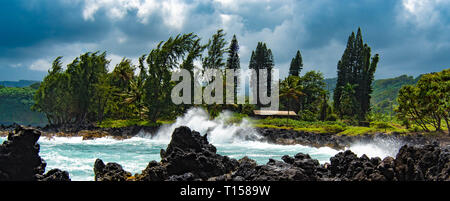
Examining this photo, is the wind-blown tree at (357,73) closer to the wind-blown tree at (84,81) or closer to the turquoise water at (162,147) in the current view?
the turquoise water at (162,147)

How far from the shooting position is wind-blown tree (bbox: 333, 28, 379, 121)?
45656 mm

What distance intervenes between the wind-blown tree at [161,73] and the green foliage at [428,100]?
Result: 880 inches

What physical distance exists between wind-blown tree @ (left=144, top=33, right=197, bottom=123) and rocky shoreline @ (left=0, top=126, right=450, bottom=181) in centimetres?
2872

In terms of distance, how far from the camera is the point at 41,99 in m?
40.7

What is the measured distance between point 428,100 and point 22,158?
24.3m

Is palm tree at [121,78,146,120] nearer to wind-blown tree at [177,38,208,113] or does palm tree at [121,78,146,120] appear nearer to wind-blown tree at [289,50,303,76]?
wind-blown tree at [177,38,208,113]

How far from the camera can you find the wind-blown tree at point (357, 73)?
4566cm

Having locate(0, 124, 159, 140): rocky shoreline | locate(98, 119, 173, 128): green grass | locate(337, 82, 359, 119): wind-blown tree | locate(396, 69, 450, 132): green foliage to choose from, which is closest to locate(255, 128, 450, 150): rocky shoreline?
locate(396, 69, 450, 132): green foliage

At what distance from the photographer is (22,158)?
8.49 metres

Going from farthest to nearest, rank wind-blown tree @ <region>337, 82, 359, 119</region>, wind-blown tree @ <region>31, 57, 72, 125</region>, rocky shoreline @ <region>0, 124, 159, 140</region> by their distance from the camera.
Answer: wind-blown tree @ <region>337, 82, 359, 119</region>, wind-blown tree @ <region>31, 57, 72, 125</region>, rocky shoreline @ <region>0, 124, 159, 140</region>

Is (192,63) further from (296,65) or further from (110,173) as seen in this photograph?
(110,173)

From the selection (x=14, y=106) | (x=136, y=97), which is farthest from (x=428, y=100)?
(x=14, y=106)

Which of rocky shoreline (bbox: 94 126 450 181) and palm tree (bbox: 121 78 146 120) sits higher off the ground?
palm tree (bbox: 121 78 146 120)

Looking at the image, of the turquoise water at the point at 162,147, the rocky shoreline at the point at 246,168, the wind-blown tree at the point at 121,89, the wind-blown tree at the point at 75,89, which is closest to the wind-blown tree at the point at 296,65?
the turquoise water at the point at 162,147
